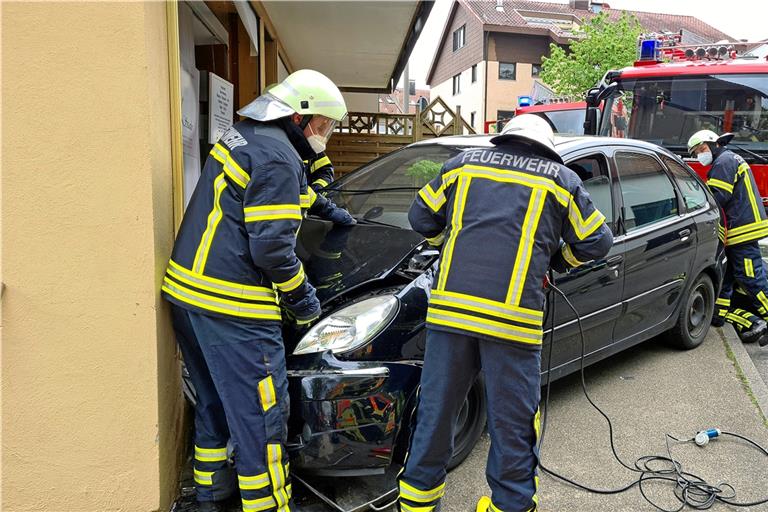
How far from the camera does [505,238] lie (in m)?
2.37

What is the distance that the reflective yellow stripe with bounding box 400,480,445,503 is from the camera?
2.50 metres

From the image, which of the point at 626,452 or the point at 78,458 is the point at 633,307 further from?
the point at 78,458

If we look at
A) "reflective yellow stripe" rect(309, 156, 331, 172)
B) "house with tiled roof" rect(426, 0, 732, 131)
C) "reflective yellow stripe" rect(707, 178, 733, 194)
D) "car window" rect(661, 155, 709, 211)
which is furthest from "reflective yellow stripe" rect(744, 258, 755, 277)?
"house with tiled roof" rect(426, 0, 732, 131)

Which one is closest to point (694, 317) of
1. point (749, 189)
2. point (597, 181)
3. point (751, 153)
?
point (749, 189)

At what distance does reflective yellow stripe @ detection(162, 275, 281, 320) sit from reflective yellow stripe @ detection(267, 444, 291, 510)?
521 millimetres

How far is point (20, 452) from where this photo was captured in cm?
234

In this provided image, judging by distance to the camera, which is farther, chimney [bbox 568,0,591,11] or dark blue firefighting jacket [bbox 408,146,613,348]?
chimney [bbox 568,0,591,11]

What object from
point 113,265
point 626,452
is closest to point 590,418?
point 626,452

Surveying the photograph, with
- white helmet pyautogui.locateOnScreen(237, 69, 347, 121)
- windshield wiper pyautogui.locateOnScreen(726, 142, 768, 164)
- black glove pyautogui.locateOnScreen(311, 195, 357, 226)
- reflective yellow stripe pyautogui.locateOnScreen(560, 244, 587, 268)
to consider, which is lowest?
reflective yellow stripe pyautogui.locateOnScreen(560, 244, 587, 268)

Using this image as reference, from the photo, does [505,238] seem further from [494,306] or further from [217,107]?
[217,107]

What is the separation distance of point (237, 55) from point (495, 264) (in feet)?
16.2

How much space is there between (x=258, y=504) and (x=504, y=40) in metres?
32.8

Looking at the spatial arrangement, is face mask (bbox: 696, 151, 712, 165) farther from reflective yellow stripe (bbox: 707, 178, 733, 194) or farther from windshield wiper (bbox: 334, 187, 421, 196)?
windshield wiper (bbox: 334, 187, 421, 196)

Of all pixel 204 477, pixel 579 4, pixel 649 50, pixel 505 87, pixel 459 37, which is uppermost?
pixel 579 4
